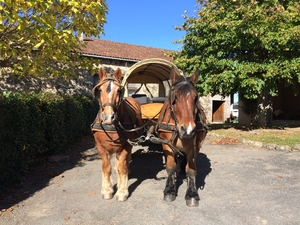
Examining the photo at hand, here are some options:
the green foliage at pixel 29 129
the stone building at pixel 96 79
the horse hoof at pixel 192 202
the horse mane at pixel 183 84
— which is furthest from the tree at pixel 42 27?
the stone building at pixel 96 79

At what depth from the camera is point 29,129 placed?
18.6 ft

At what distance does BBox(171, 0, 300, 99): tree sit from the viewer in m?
9.62

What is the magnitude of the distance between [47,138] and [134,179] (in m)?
3.15

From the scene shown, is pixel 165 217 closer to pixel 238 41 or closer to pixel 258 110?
pixel 238 41


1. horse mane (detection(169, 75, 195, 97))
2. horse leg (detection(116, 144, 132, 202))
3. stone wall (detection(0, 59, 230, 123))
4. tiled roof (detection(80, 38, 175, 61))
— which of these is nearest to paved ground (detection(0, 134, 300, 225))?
horse leg (detection(116, 144, 132, 202))

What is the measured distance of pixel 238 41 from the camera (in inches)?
401

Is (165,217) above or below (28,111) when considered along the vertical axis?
below

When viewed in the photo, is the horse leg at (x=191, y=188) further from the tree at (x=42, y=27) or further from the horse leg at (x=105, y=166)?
the tree at (x=42, y=27)


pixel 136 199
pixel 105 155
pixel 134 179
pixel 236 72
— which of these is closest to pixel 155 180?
pixel 134 179

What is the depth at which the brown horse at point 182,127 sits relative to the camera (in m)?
3.42

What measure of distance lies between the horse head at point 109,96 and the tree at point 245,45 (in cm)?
732

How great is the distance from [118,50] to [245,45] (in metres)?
9.94

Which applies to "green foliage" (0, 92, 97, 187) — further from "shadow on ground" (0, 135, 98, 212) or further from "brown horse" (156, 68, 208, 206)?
"brown horse" (156, 68, 208, 206)

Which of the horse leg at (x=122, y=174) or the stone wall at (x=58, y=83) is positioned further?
the stone wall at (x=58, y=83)
